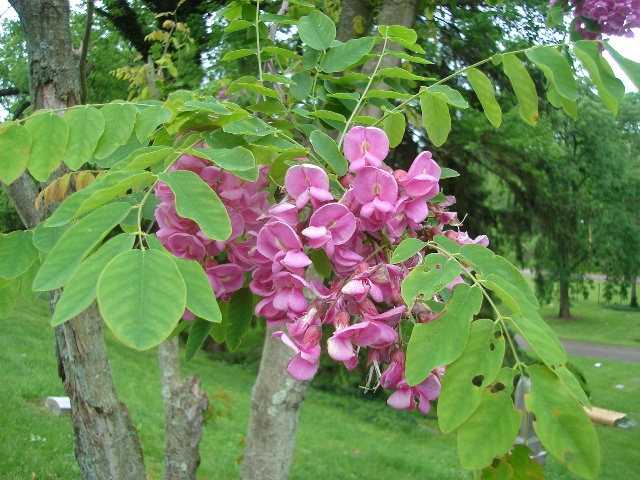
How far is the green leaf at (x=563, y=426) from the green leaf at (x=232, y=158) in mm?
519

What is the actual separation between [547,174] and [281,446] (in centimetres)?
732

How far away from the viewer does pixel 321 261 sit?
1133 millimetres

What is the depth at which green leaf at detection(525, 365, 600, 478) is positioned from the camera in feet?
2.37

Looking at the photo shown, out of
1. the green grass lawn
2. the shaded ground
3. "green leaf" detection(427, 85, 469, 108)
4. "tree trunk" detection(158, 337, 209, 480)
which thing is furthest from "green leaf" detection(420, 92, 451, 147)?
the green grass lawn

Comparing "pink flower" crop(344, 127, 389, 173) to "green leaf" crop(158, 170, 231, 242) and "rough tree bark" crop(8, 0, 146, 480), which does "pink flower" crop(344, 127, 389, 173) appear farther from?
"rough tree bark" crop(8, 0, 146, 480)

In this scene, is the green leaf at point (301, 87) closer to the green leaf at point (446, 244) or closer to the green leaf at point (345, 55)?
the green leaf at point (345, 55)

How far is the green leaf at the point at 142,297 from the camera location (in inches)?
27.4

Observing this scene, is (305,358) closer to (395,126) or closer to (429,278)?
(429,278)

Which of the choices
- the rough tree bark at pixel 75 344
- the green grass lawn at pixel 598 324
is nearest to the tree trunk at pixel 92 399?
the rough tree bark at pixel 75 344

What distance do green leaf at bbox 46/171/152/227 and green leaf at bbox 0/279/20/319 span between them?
1.69ft

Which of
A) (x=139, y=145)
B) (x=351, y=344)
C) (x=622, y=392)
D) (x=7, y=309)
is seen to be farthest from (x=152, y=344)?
(x=622, y=392)

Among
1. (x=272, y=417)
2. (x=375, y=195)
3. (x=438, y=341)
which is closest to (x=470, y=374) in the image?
(x=438, y=341)

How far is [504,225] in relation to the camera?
32.2 feet

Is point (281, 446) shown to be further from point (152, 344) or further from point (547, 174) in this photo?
point (547, 174)
